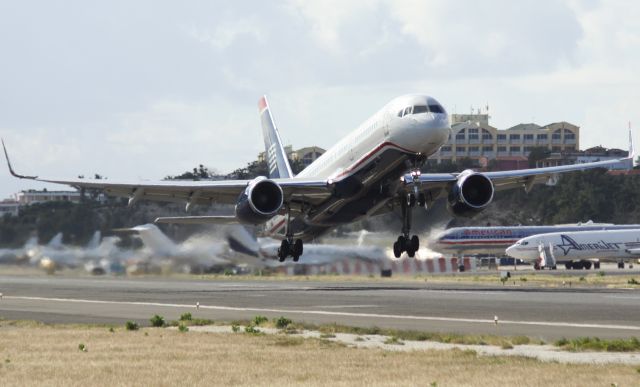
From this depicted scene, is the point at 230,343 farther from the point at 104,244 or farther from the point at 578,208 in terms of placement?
the point at 578,208

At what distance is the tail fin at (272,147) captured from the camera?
68875 mm

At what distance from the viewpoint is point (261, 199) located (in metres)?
52.4

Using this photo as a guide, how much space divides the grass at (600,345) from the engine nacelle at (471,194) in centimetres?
2525

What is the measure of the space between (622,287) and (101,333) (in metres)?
37.7

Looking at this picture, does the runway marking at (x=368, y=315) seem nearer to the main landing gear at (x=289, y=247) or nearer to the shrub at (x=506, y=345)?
the shrub at (x=506, y=345)

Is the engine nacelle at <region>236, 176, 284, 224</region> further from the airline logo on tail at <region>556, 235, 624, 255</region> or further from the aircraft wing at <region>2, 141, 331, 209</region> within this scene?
the airline logo on tail at <region>556, 235, 624, 255</region>

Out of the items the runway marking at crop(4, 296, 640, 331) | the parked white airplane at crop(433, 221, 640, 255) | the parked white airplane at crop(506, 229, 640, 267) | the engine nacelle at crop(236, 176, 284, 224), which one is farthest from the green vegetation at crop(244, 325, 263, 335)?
the parked white airplane at crop(433, 221, 640, 255)

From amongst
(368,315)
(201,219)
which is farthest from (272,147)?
(368,315)

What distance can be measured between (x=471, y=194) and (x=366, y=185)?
4847 mm

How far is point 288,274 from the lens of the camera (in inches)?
3334

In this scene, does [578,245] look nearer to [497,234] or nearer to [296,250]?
[497,234]

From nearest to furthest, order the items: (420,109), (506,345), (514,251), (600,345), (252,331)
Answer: (600,345) → (506,345) → (252,331) → (420,109) → (514,251)

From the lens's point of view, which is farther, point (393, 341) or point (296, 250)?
point (296, 250)

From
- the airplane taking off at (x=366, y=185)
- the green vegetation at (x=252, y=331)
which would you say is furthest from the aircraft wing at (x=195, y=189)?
the green vegetation at (x=252, y=331)
